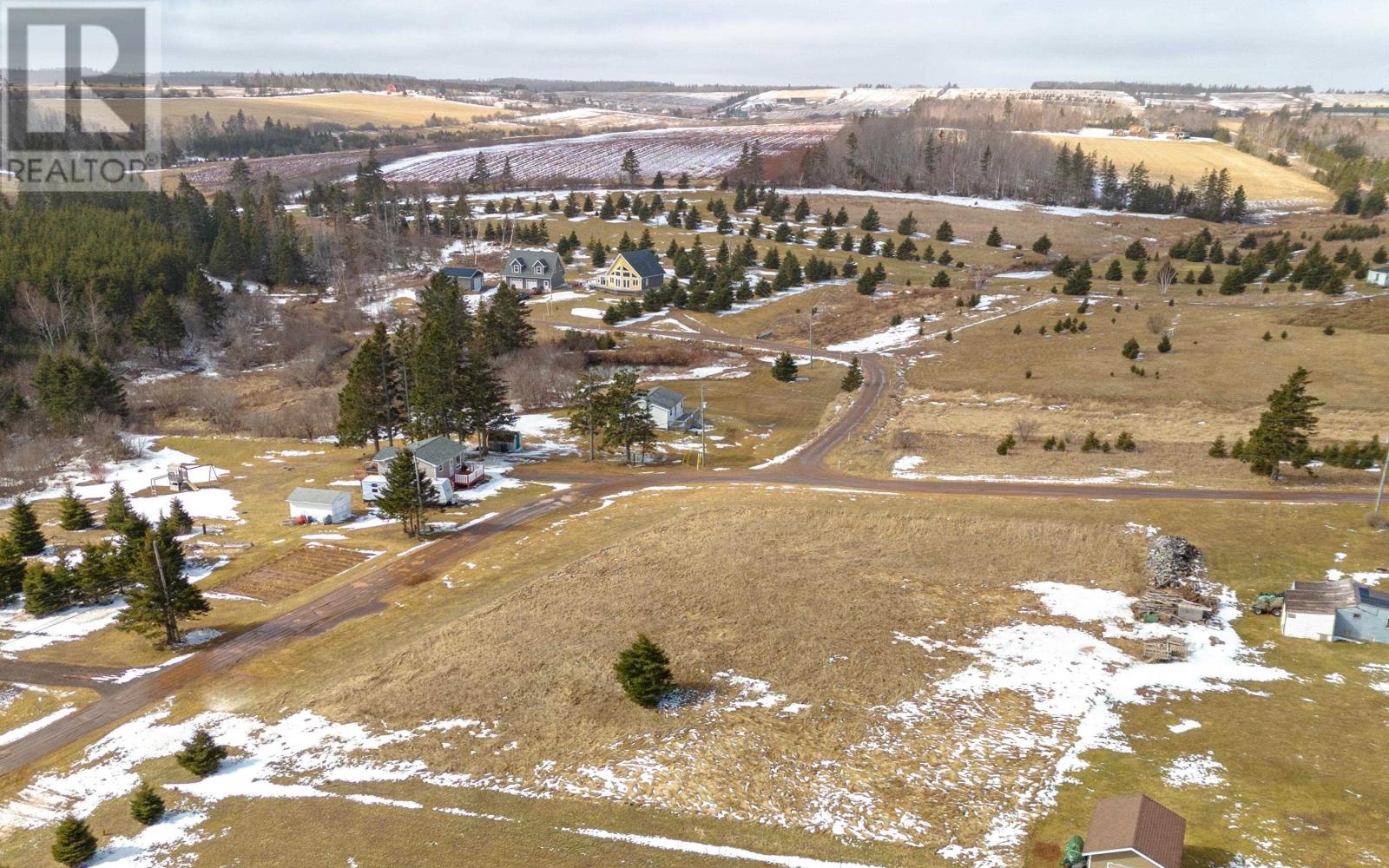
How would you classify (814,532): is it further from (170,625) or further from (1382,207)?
(1382,207)

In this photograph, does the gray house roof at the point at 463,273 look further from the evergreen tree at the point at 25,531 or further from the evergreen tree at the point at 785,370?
the evergreen tree at the point at 25,531

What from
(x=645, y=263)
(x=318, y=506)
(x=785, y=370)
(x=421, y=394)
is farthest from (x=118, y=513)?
(x=645, y=263)

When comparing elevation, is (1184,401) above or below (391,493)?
above

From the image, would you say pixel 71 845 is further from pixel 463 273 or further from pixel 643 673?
pixel 463 273

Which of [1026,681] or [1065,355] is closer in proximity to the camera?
[1026,681]

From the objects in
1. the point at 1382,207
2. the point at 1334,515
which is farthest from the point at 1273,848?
the point at 1382,207

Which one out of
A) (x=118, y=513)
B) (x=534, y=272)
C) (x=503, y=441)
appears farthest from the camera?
→ (x=534, y=272)

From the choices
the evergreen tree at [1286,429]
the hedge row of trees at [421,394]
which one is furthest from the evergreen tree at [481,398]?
the evergreen tree at [1286,429]
